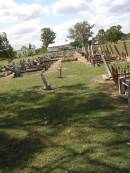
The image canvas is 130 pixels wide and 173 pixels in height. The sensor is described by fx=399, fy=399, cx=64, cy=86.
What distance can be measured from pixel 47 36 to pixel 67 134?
127m

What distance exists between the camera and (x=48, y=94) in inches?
748

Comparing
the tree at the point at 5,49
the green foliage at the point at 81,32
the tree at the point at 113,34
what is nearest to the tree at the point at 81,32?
the green foliage at the point at 81,32

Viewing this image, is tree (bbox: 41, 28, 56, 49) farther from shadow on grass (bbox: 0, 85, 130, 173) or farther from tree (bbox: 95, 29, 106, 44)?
shadow on grass (bbox: 0, 85, 130, 173)

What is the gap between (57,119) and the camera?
42.8 ft

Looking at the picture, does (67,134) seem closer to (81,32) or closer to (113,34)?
(113,34)

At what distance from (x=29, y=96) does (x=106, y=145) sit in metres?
10.1

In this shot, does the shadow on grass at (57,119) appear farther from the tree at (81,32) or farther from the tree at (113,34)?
the tree at (81,32)

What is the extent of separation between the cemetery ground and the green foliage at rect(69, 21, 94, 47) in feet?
398

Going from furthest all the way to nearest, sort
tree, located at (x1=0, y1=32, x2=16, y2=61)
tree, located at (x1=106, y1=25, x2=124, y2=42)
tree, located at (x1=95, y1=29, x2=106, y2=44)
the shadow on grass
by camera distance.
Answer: tree, located at (x1=95, y1=29, x2=106, y2=44)
tree, located at (x1=106, y1=25, x2=124, y2=42)
tree, located at (x1=0, y1=32, x2=16, y2=61)
the shadow on grass

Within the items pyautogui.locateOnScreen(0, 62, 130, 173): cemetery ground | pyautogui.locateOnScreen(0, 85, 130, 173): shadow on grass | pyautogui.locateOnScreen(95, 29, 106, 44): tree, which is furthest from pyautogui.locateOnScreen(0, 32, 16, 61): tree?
pyautogui.locateOnScreen(95, 29, 106, 44): tree

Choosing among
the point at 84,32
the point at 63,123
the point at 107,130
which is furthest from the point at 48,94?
the point at 84,32

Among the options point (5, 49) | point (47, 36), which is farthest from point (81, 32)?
point (5, 49)

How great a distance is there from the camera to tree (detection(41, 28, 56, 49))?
135600 millimetres

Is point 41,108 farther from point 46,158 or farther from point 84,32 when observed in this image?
point 84,32
